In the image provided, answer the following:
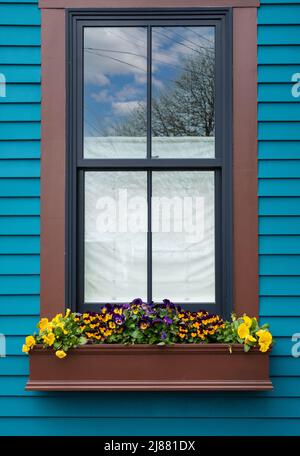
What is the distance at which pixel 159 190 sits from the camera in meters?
3.42

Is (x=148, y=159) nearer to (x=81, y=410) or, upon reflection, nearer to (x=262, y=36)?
(x=262, y=36)

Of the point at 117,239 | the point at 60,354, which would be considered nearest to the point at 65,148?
the point at 117,239

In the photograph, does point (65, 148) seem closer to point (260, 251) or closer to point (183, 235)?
point (183, 235)

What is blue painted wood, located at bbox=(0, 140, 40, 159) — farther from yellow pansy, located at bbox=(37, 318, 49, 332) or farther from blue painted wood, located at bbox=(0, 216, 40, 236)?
yellow pansy, located at bbox=(37, 318, 49, 332)

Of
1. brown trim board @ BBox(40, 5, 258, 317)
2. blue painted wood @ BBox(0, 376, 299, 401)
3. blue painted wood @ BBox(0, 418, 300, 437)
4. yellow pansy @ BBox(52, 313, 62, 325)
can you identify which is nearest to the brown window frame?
brown trim board @ BBox(40, 5, 258, 317)

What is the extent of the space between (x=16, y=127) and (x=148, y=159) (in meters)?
0.84

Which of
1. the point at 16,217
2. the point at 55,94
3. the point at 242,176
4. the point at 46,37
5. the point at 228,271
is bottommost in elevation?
the point at 228,271

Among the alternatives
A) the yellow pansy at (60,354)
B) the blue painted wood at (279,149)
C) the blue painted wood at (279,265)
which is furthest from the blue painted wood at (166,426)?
the blue painted wood at (279,149)

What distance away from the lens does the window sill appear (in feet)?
10.2

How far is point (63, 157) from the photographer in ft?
A: 10.9

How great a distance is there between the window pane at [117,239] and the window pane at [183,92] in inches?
12.2

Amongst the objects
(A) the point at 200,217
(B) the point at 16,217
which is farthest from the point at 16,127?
(A) the point at 200,217

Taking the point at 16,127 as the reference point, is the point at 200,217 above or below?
below

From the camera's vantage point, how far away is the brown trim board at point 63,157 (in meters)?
3.30
